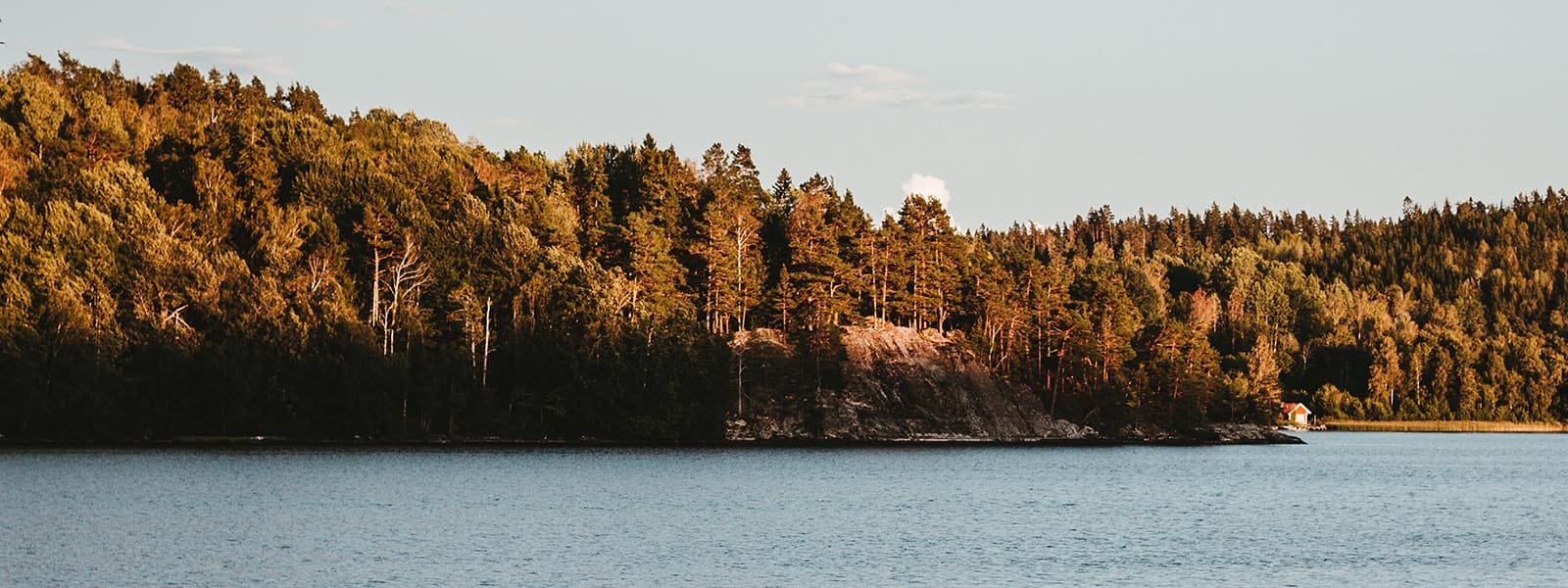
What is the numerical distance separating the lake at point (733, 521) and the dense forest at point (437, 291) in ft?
20.6

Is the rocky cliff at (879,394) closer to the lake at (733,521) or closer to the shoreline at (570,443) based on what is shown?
the shoreline at (570,443)

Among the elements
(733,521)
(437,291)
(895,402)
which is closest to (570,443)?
(437,291)

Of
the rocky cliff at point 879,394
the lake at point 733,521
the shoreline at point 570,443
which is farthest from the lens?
the rocky cliff at point 879,394

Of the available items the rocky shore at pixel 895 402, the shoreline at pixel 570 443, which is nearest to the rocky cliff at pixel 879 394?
the rocky shore at pixel 895 402

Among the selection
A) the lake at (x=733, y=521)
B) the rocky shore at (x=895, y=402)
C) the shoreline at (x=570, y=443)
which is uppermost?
the rocky shore at (x=895, y=402)

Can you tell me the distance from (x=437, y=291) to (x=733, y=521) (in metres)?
58.4

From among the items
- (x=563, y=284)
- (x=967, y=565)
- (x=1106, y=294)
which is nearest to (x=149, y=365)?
(x=563, y=284)

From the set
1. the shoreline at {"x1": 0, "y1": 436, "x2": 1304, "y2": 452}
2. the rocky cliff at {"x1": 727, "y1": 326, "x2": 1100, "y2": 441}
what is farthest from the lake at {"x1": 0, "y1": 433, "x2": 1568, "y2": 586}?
the rocky cliff at {"x1": 727, "y1": 326, "x2": 1100, "y2": 441}

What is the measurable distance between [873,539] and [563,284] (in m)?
61.7

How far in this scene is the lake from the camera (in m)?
45.3

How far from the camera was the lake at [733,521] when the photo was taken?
149 ft

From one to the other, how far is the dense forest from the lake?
6289 mm

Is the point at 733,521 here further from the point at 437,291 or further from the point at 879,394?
the point at 879,394

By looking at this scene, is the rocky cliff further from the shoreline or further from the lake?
the lake
